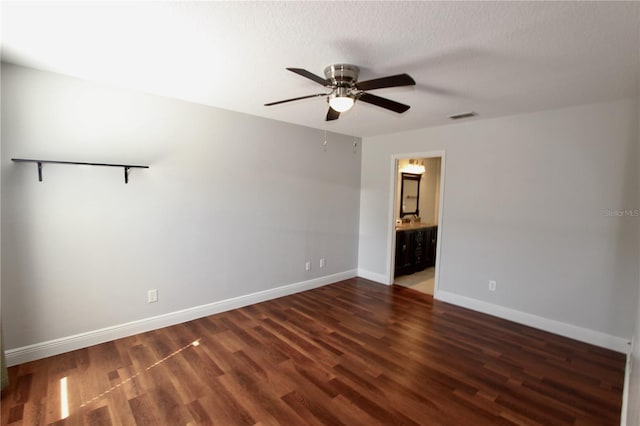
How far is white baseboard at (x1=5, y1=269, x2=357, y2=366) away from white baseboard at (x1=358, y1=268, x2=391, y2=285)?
1.18 metres

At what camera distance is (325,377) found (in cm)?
239

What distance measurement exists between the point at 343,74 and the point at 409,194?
4.20 metres

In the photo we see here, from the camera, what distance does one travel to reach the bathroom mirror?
576cm

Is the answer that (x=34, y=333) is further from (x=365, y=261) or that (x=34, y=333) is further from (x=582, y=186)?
(x=582, y=186)

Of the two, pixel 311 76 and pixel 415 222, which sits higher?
pixel 311 76

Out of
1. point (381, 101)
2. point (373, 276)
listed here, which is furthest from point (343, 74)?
point (373, 276)

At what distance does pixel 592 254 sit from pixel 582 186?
2.29ft

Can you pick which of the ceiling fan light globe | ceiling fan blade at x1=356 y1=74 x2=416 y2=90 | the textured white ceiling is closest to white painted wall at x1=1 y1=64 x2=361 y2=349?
the textured white ceiling

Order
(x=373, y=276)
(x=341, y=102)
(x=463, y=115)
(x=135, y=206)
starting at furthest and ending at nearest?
(x=373, y=276) → (x=463, y=115) → (x=135, y=206) → (x=341, y=102)

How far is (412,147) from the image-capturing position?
14.5 ft

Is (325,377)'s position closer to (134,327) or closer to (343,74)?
(134,327)

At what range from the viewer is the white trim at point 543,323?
2922 millimetres

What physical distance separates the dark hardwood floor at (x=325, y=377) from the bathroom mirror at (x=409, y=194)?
2.77 metres

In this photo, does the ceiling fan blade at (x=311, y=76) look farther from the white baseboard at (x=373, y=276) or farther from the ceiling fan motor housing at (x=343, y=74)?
the white baseboard at (x=373, y=276)
